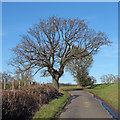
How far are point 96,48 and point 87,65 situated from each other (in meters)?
17.9

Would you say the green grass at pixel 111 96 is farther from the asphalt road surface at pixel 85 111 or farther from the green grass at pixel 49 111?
the green grass at pixel 49 111

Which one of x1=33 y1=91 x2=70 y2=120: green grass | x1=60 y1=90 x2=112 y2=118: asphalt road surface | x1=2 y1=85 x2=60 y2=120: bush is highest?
x1=2 y1=85 x2=60 y2=120: bush

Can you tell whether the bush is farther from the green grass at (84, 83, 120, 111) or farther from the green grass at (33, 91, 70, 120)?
the green grass at (84, 83, 120, 111)

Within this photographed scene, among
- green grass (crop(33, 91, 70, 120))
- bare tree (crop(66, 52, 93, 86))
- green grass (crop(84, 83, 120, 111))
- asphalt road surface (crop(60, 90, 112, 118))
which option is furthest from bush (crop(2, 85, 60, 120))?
bare tree (crop(66, 52, 93, 86))

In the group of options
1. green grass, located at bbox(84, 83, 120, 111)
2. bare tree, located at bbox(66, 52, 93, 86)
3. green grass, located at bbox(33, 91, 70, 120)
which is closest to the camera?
green grass, located at bbox(33, 91, 70, 120)

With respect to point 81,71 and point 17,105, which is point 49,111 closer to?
point 17,105

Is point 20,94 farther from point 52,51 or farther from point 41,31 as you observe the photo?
point 41,31

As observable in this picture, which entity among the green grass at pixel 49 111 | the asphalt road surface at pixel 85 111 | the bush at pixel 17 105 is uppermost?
the bush at pixel 17 105

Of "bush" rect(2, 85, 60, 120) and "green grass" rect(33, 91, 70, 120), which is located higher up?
"bush" rect(2, 85, 60, 120)

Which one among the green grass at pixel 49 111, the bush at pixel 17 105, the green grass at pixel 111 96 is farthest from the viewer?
the green grass at pixel 111 96

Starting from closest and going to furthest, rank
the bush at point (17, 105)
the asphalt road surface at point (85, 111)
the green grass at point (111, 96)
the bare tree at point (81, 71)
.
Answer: the bush at point (17, 105) → the asphalt road surface at point (85, 111) → the green grass at point (111, 96) → the bare tree at point (81, 71)

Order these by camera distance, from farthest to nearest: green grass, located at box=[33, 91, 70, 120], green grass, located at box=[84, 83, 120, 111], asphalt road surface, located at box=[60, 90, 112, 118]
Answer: green grass, located at box=[84, 83, 120, 111], asphalt road surface, located at box=[60, 90, 112, 118], green grass, located at box=[33, 91, 70, 120]

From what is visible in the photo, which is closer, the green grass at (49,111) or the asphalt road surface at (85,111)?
the green grass at (49,111)

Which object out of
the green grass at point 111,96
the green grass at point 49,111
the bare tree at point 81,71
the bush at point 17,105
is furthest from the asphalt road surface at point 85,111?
the bare tree at point 81,71
